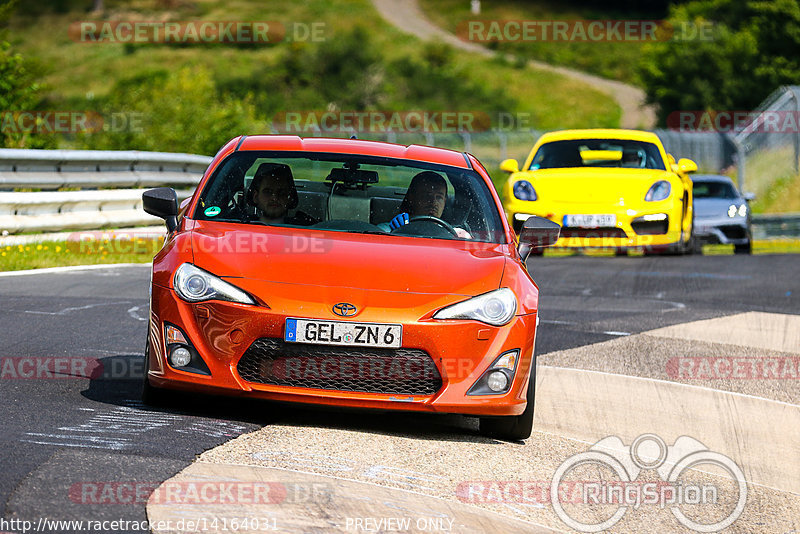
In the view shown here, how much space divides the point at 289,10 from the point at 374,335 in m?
104

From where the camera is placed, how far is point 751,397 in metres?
7.73

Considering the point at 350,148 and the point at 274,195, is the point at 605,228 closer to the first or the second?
the point at 350,148

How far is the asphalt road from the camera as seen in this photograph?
15.7 ft

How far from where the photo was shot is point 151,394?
626 cm

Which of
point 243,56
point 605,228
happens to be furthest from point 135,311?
point 243,56

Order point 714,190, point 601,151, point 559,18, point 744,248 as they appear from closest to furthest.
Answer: point 601,151 < point 744,248 < point 714,190 < point 559,18

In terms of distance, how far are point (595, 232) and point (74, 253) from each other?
6.11 metres

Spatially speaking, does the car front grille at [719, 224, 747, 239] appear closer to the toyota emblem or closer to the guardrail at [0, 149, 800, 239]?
the guardrail at [0, 149, 800, 239]

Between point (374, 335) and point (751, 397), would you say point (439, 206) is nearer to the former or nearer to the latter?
point (374, 335)

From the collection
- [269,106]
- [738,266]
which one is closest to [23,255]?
[738,266]

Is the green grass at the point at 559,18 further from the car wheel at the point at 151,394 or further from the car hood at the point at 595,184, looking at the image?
the car wheel at the point at 151,394

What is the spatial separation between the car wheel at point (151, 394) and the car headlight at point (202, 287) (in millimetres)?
404

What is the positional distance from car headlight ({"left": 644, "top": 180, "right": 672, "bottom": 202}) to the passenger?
30.3ft

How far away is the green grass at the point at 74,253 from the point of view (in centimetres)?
1382
